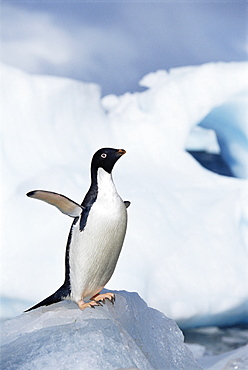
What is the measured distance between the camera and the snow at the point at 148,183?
204 centimetres

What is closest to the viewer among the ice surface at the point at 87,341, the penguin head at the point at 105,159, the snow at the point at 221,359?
the ice surface at the point at 87,341

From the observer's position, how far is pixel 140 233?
209cm

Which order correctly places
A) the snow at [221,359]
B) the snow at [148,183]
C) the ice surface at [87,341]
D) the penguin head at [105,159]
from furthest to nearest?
the snow at [148,183]
the snow at [221,359]
the penguin head at [105,159]
the ice surface at [87,341]

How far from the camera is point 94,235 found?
1.03 metres

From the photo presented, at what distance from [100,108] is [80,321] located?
1.67m

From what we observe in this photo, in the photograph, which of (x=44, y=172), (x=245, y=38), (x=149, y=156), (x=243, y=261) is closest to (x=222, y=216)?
(x=243, y=261)

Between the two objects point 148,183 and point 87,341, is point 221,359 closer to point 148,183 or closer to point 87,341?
point 148,183

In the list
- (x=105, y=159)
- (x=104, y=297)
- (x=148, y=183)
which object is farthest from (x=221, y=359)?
(x=105, y=159)

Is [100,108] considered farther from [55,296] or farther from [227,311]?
[55,296]

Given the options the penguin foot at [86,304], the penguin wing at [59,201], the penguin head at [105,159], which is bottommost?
the penguin foot at [86,304]

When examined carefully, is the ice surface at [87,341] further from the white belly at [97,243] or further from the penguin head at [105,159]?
the penguin head at [105,159]

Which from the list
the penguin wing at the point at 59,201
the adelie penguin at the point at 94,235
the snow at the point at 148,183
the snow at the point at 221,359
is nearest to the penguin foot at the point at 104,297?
the adelie penguin at the point at 94,235

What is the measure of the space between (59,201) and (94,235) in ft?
0.29

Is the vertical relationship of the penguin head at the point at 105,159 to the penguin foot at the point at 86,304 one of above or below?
above
